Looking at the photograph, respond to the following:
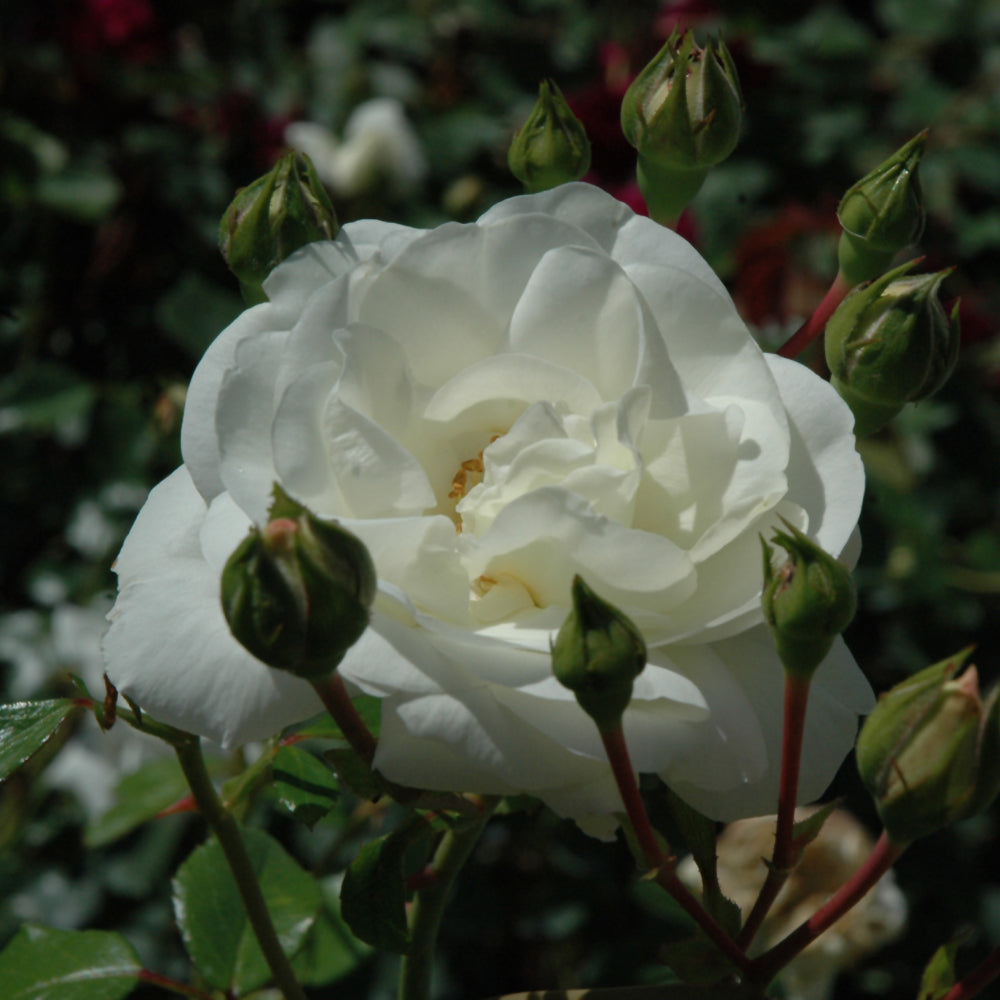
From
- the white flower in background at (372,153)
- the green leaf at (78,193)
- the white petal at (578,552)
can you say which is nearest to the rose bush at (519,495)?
the white petal at (578,552)

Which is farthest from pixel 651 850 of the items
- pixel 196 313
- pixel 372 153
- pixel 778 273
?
pixel 372 153

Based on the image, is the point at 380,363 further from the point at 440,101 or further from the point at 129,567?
the point at 440,101

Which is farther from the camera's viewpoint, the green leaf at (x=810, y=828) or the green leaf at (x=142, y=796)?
the green leaf at (x=142, y=796)

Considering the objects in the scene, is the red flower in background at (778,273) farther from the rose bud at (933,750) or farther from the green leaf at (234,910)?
the rose bud at (933,750)

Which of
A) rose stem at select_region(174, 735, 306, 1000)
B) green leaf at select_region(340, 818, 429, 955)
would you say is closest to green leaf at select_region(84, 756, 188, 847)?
rose stem at select_region(174, 735, 306, 1000)

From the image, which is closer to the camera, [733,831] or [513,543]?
[513,543]

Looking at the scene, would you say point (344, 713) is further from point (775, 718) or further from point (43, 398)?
point (43, 398)


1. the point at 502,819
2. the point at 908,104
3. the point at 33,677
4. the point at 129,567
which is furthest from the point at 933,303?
the point at 908,104
